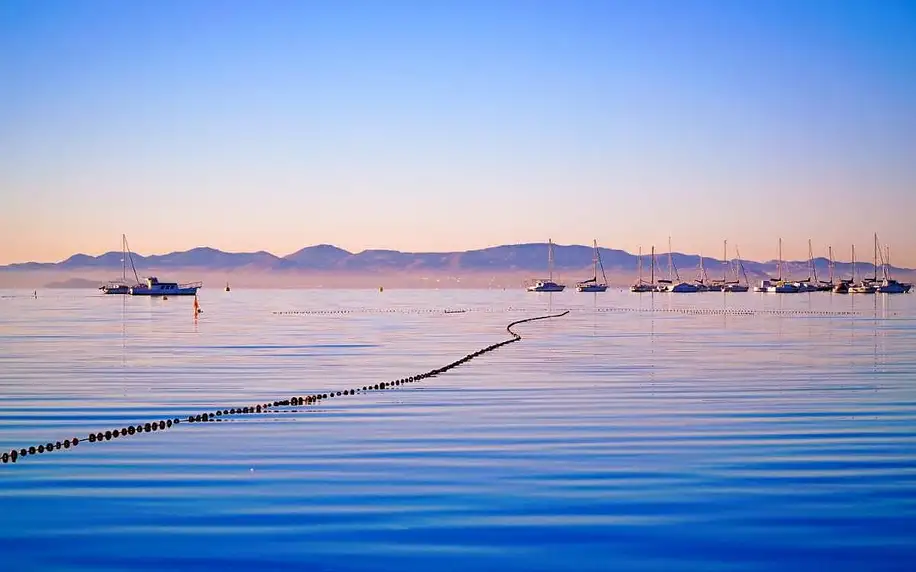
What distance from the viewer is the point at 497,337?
54.2 metres

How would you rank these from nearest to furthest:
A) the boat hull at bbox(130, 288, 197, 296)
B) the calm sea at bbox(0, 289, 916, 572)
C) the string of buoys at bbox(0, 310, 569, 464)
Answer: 1. the calm sea at bbox(0, 289, 916, 572)
2. the string of buoys at bbox(0, 310, 569, 464)
3. the boat hull at bbox(130, 288, 197, 296)

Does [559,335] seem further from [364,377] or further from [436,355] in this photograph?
[364,377]

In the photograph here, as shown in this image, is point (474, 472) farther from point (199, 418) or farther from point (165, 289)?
point (165, 289)

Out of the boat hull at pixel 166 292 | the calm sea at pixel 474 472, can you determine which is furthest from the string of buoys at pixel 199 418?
the boat hull at pixel 166 292

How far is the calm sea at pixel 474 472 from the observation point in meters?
11.0

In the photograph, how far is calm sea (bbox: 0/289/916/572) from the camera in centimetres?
1103

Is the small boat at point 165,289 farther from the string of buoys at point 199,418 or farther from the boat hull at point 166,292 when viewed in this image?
the string of buoys at point 199,418

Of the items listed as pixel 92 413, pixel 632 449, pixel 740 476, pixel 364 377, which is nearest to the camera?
pixel 740 476

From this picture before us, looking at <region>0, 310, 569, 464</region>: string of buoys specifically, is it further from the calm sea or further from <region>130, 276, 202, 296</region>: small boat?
<region>130, 276, 202, 296</region>: small boat

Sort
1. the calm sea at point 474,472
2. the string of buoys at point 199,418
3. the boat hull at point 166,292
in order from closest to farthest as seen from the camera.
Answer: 1. the calm sea at point 474,472
2. the string of buoys at point 199,418
3. the boat hull at point 166,292

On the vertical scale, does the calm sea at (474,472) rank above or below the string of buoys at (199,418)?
below

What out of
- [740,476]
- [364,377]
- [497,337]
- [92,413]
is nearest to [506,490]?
[740,476]

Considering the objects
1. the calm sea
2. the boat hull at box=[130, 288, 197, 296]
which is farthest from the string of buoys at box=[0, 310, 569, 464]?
the boat hull at box=[130, 288, 197, 296]

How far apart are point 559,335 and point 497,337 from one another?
372 cm
